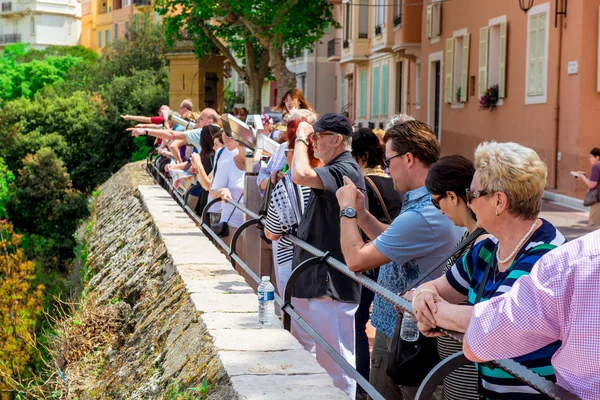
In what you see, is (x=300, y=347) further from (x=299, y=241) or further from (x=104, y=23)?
(x=104, y=23)

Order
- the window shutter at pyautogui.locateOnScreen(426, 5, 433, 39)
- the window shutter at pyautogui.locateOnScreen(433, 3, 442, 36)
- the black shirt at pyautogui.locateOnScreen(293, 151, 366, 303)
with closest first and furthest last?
the black shirt at pyautogui.locateOnScreen(293, 151, 366, 303) → the window shutter at pyautogui.locateOnScreen(433, 3, 442, 36) → the window shutter at pyautogui.locateOnScreen(426, 5, 433, 39)

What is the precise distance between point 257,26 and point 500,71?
749 centimetres

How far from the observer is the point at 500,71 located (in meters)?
23.2

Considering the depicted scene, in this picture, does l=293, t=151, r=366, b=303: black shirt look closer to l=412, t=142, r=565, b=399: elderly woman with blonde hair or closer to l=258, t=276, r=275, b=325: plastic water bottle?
l=258, t=276, r=275, b=325: plastic water bottle

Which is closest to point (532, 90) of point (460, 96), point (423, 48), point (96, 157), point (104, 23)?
point (460, 96)

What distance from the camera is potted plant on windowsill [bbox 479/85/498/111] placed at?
2345 cm

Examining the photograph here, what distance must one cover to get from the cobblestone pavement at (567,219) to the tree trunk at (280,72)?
9.77 m

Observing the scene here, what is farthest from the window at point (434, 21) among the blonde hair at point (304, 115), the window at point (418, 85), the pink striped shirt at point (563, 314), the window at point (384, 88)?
the pink striped shirt at point (563, 314)

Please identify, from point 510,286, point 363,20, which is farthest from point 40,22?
point 510,286

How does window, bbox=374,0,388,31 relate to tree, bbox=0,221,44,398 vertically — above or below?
above

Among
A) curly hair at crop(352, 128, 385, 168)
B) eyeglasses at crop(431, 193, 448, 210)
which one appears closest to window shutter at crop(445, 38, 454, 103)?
curly hair at crop(352, 128, 385, 168)

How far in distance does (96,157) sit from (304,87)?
24523 millimetres

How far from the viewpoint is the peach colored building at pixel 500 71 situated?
1883 cm

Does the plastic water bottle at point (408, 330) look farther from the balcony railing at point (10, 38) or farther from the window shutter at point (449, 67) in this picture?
the balcony railing at point (10, 38)
